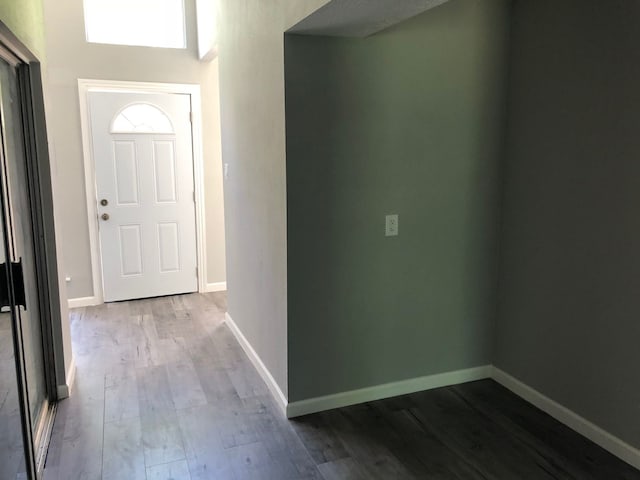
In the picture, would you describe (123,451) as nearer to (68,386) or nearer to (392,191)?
(68,386)

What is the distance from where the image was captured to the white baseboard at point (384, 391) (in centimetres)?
273

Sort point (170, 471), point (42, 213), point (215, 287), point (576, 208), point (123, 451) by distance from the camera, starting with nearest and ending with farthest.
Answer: point (170, 471), point (123, 451), point (576, 208), point (42, 213), point (215, 287)

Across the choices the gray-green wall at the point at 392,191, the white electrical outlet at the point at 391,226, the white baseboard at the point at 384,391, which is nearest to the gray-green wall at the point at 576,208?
the gray-green wall at the point at 392,191

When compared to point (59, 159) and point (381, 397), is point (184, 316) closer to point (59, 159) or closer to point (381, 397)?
point (59, 159)

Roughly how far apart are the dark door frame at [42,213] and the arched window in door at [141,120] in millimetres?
1960

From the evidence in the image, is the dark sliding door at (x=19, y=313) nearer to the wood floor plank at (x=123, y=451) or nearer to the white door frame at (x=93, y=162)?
the wood floor plank at (x=123, y=451)

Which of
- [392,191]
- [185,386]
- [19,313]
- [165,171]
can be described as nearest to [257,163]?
[392,191]

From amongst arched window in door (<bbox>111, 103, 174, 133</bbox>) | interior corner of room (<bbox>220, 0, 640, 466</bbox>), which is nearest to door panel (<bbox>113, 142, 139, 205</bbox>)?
arched window in door (<bbox>111, 103, 174, 133</bbox>)

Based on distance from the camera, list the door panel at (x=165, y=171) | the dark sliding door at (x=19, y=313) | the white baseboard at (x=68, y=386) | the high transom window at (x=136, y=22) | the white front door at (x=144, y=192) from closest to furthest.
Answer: the dark sliding door at (x=19, y=313)
the white baseboard at (x=68, y=386)
the high transom window at (x=136, y=22)
the white front door at (x=144, y=192)
the door panel at (x=165, y=171)

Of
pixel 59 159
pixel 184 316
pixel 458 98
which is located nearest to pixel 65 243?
pixel 59 159

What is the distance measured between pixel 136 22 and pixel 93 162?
1.32m

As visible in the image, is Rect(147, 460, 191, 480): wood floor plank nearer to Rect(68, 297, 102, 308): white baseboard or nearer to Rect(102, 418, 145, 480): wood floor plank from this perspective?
Rect(102, 418, 145, 480): wood floor plank

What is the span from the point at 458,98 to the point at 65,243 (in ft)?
11.9

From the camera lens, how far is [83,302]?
15.3 feet
